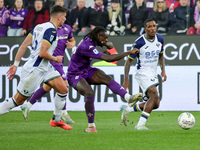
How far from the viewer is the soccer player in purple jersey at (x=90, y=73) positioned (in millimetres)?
8102

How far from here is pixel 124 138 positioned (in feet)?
23.9

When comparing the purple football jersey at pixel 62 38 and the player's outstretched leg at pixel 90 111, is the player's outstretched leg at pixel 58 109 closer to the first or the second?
the player's outstretched leg at pixel 90 111

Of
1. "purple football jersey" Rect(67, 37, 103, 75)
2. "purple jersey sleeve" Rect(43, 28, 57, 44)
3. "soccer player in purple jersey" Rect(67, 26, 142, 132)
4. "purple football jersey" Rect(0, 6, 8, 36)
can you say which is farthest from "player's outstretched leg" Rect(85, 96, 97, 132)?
"purple football jersey" Rect(0, 6, 8, 36)

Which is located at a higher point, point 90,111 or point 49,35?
point 49,35

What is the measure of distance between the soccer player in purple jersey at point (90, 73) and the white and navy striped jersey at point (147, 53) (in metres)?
0.71

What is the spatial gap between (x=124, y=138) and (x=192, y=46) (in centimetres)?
714

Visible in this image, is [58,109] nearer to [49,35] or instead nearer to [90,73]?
[90,73]

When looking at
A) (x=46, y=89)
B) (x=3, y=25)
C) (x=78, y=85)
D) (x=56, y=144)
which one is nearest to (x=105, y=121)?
(x=46, y=89)

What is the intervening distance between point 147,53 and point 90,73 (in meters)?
1.21

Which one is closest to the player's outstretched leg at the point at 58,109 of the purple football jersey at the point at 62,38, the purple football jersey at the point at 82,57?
the purple football jersey at the point at 82,57

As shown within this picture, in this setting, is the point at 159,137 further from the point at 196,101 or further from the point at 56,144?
the point at 196,101

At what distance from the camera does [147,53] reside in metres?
9.02

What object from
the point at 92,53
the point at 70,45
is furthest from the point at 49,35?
the point at 70,45

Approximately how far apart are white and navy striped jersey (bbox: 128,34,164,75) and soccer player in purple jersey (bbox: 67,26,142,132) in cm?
71
